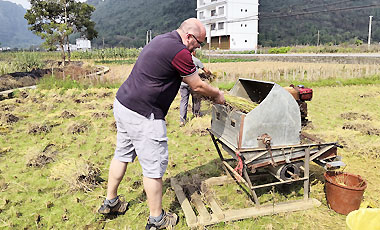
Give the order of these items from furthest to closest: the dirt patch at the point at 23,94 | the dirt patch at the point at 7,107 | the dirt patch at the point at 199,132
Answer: the dirt patch at the point at 23,94 → the dirt patch at the point at 7,107 → the dirt patch at the point at 199,132

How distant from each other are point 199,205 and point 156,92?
4.98ft

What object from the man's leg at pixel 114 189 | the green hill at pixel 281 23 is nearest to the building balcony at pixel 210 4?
the green hill at pixel 281 23

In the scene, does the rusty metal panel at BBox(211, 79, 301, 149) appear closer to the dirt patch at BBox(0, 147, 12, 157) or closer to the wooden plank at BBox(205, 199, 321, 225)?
the wooden plank at BBox(205, 199, 321, 225)

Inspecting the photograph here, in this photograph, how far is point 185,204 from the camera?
3318 millimetres

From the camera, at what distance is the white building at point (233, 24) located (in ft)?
176

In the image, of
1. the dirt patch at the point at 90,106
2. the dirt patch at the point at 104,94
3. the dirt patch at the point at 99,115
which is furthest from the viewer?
the dirt patch at the point at 104,94

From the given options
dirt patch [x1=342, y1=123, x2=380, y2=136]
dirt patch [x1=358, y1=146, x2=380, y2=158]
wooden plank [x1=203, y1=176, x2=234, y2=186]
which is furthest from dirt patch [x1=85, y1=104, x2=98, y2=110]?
dirt patch [x1=358, y1=146, x2=380, y2=158]

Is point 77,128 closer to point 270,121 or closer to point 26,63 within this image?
point 270,121

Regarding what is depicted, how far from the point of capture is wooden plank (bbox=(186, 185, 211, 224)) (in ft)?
10.1

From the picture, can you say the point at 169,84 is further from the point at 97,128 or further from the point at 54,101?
the point at 54,101

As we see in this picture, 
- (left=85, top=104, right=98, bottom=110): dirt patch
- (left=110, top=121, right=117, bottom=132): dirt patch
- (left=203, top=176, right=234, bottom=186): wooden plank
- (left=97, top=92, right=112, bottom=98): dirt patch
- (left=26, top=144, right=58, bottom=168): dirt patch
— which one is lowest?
(left=203, top=176, right=234, bottom=186): wooden plank

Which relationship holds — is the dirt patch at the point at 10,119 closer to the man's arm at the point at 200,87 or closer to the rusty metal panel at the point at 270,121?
the rusty metal panel at the point at 270,121

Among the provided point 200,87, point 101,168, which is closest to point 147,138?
point 200,87

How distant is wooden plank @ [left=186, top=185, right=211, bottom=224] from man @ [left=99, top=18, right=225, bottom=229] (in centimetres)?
47
